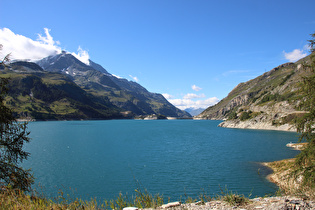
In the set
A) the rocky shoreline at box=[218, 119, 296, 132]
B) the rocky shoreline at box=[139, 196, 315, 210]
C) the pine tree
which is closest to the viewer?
the rocky shoreline at box=[139, 196, 315, 210]

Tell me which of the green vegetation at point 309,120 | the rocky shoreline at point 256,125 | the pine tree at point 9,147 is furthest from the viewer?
the rocky shoreline at point 256,125

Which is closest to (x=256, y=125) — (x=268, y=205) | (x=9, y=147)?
(x=268, y=205)

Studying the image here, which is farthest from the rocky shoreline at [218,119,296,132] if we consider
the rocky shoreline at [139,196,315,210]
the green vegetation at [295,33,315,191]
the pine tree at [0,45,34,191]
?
the pine tree at [0,45,34,191]

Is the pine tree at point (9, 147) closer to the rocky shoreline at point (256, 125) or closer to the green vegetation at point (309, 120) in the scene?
the green vegetation at point (309, 120)

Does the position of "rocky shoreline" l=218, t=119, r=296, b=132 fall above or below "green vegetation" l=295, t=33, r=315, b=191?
below

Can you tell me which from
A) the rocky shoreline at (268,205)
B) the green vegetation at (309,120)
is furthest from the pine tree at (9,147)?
the green vegetation at (309,120)

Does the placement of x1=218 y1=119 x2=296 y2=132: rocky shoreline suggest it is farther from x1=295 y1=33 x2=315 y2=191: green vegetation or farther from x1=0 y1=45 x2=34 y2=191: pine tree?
x1=0 y1=45 x2=34 y2=191: pine tree

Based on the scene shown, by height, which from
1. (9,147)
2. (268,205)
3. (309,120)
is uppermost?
(309,120)

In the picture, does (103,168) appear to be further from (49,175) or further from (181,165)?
(181,165)

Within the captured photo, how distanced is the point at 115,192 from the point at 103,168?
51.3ft

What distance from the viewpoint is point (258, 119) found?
5719 inches

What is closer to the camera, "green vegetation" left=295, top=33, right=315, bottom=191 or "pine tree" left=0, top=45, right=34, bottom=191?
"pine tree" left=0, top=45, right=34, bottom=191

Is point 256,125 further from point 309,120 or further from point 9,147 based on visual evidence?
point 9,147

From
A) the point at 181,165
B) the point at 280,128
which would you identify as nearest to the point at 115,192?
the point at 181,165
